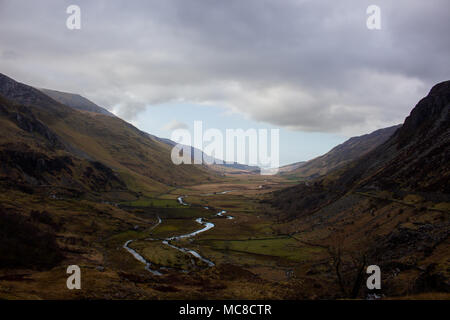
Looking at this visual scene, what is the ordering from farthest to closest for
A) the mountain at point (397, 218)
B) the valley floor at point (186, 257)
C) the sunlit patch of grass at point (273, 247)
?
1. the sunlit patch of grass at point (273, 247)
2. the valley floor at point (186, 257)
3. the mountain at point (397, 218)

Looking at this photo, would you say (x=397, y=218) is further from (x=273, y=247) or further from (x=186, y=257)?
(x=186, y=257)

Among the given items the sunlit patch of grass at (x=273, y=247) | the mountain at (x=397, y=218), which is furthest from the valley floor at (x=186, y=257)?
the mountain at (x=397, y=218)

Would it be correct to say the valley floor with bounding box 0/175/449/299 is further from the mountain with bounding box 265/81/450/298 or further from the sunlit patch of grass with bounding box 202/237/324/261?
the mountain with bounding box 265/81/450/298

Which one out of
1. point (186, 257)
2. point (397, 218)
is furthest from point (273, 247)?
point (397, 218)

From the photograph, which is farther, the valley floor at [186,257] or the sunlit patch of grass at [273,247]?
the sunlit patch of grass at [273,247]

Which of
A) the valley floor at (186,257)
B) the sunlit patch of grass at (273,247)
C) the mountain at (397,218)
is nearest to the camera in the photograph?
the mountain at (397,218)

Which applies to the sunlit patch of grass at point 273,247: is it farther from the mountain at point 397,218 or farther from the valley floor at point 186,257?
the mountain at point 397,218

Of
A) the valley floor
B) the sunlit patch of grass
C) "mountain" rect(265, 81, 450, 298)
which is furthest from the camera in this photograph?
the sunlit patch of grass

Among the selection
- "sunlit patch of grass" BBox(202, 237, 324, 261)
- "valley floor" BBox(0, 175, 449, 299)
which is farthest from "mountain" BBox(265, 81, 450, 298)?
"sunlit patch of grass" BBox(202, 237, 324, 261)
